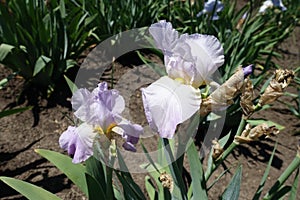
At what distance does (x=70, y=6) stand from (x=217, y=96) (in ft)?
6.85

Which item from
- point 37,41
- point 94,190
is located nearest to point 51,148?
point 37,41

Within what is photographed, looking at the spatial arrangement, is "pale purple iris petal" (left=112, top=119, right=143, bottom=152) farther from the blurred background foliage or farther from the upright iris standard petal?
the blurred background foliage

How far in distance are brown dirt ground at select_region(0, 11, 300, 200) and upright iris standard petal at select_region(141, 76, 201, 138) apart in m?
0.78

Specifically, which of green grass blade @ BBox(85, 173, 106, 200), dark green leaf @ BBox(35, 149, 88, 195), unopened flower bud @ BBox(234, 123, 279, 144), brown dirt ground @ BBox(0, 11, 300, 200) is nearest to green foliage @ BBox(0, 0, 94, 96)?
brown dirt ground @ BBox(0, 11, 300, 200)

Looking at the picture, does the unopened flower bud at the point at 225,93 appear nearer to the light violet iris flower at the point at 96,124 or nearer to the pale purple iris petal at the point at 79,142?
the light violet iris flower at the point at 96,124

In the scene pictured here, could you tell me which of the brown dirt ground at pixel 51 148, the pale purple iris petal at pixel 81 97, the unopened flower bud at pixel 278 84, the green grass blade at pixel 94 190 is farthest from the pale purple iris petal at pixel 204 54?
the brown dirt ground at pixel 51 148

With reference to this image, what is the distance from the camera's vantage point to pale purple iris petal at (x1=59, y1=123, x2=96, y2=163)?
965 millimetres

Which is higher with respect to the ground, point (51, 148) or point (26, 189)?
point (26, 189)

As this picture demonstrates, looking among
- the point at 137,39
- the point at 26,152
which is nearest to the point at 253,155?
the point at 137,39

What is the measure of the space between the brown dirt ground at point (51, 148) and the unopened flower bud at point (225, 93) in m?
0.81

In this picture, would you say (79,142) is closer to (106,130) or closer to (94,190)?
(106,130)

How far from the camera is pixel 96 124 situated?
1.01 m

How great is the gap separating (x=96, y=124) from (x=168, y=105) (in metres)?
0.22

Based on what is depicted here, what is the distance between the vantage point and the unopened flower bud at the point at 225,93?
3.26 ft
